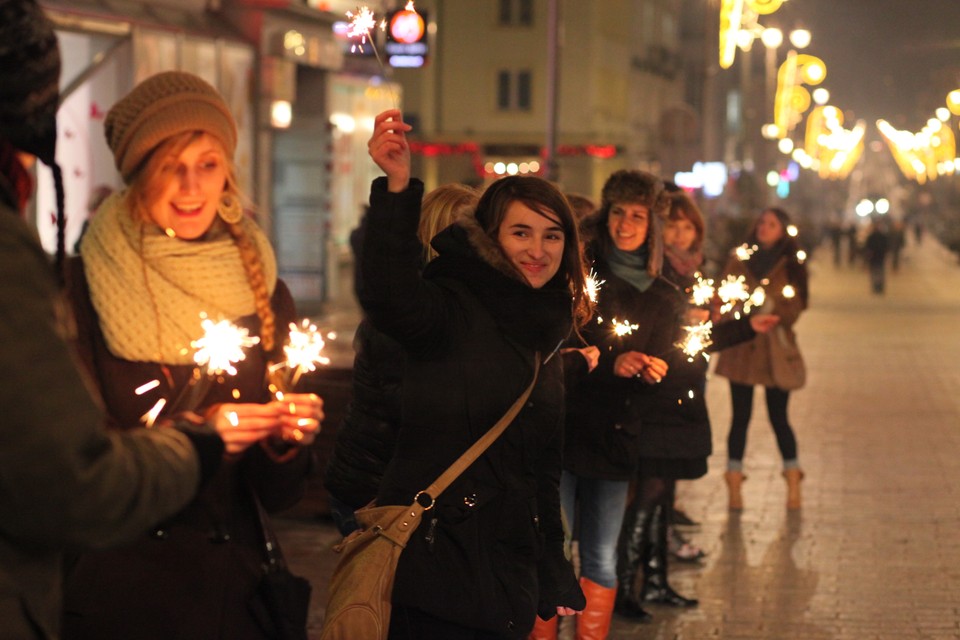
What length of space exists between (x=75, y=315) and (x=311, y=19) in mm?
19334

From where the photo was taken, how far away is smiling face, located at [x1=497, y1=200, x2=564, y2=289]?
4.39m

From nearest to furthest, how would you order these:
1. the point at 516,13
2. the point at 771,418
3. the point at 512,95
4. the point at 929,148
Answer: the point at 771,418, the point at 516,13, the point at 512,95, the point at 929,148

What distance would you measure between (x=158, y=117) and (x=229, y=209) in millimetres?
257

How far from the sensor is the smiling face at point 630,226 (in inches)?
264

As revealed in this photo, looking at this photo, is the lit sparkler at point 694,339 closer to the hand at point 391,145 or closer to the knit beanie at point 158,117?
the hand at point 391,145

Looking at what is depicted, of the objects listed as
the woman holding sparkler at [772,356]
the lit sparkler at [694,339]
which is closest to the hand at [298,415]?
the lit sparkler at [694,339]

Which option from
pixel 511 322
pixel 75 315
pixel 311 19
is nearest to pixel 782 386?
pixel 511 322

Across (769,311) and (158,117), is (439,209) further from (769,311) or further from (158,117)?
(769,311)

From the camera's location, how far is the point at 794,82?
5841 centimetres

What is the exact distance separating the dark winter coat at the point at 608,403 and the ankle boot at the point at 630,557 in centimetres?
121

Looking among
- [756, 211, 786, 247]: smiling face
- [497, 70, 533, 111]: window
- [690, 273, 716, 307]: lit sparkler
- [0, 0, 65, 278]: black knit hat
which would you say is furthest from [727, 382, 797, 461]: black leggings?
[497, 70, 533, 111]: window

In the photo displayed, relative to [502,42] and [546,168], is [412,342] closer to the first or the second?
[546,168]

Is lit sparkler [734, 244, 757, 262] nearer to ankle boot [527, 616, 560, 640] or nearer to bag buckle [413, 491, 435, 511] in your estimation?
ankle boot [527, 616, 560, 640]

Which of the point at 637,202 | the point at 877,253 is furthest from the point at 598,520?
the point at 877,253
